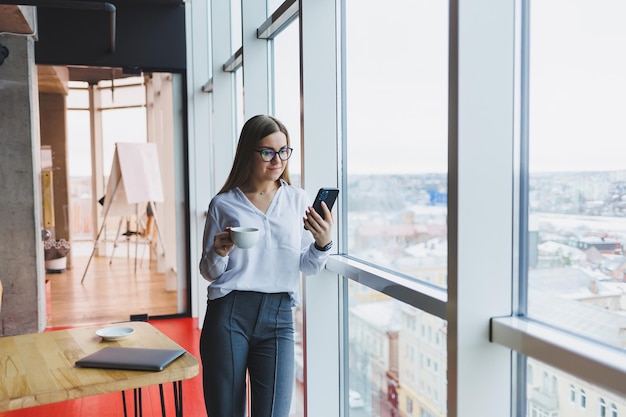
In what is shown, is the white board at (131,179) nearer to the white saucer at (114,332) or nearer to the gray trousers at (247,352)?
the white saucer at (114,332)

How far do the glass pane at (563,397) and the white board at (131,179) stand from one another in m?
4.89

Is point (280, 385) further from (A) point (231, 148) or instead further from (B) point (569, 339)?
(A) point (231, 148)

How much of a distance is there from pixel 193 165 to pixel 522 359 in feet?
16.3

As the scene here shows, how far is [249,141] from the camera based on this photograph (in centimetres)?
208

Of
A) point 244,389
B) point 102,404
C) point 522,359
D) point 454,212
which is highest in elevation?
point 454,212

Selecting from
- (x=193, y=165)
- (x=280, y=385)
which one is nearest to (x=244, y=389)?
(x=280, y=385)

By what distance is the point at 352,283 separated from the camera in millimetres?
2703

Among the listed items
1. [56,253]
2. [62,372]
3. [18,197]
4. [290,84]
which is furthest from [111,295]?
[62,372]

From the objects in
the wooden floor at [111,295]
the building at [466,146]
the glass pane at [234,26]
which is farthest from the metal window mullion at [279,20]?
the wooden floor at [111,295]

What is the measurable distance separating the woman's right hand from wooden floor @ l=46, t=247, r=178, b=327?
4.16m

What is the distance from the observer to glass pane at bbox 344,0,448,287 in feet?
6.19

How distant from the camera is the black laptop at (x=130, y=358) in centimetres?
187

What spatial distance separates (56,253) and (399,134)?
456 cm

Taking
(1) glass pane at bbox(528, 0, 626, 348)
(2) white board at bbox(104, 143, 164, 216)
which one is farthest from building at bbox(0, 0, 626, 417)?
(2) white board at bbox(104, 143, 164, 216)
